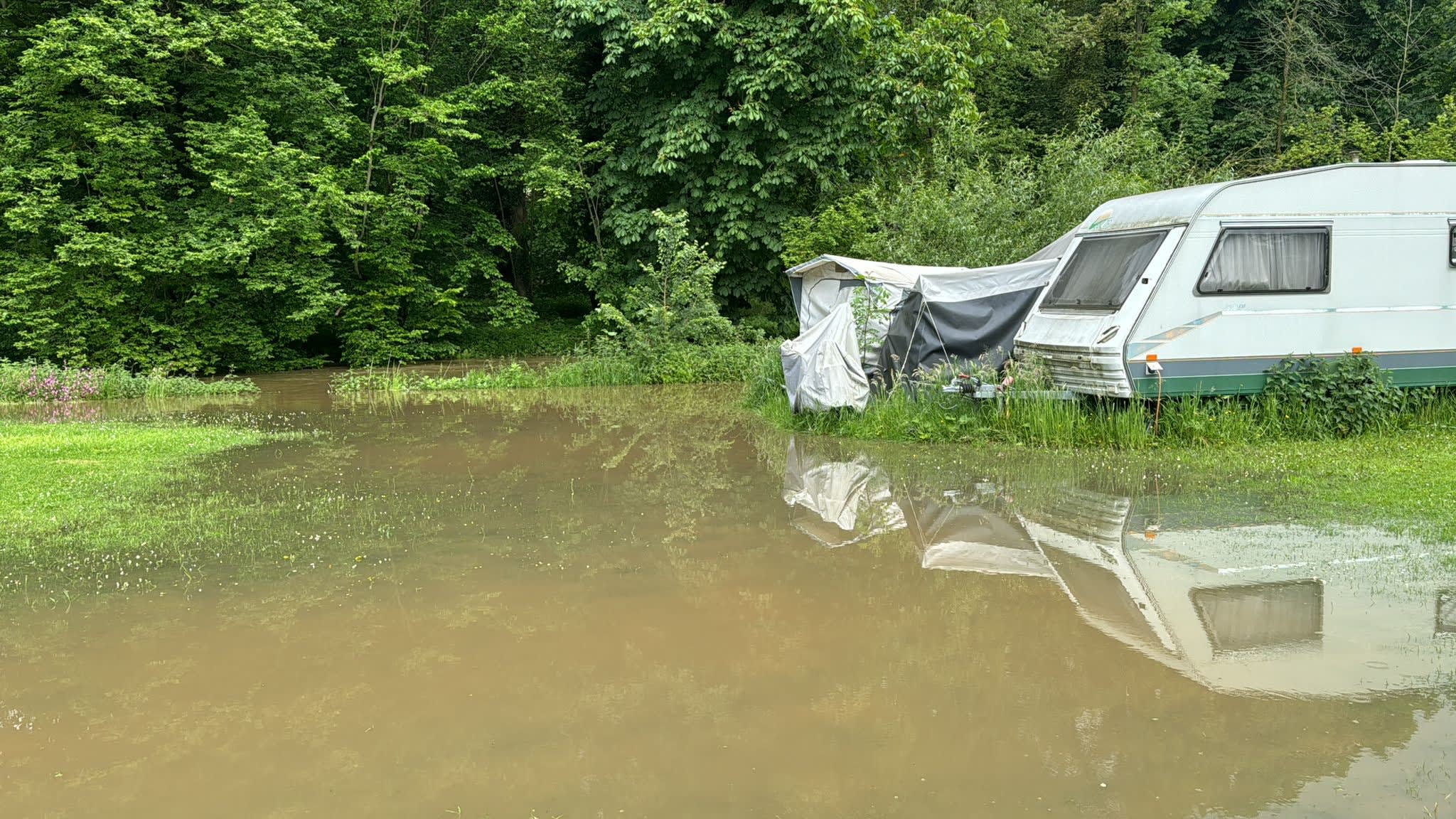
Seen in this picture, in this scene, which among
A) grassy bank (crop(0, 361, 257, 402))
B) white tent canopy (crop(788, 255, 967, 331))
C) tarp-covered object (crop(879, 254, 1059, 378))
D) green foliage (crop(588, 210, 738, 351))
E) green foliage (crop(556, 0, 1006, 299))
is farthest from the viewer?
green foliage (crop(556, 0, 1006, 299))

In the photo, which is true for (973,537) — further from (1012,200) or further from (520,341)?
(520,341)

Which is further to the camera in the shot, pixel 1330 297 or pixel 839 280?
pixel 839 280

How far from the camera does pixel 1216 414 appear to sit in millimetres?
11367

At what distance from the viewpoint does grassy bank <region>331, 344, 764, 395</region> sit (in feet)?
66.0

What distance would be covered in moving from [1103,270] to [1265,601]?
662 centimetres

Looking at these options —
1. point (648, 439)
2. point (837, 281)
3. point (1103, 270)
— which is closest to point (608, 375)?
point (837, 281)

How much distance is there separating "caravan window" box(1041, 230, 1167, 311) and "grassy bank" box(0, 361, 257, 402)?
14883mm

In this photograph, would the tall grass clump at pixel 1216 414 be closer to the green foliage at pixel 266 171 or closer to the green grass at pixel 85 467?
the green grass at pixel 85 467

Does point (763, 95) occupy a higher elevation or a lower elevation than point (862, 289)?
higher

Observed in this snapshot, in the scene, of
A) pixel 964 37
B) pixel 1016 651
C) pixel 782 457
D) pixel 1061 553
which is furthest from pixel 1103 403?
pixel 964 37

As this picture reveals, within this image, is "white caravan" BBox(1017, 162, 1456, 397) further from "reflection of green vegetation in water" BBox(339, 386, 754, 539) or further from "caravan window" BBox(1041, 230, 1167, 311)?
"reflection of green vegetation in water" BBox(339, 386, 754, 539)

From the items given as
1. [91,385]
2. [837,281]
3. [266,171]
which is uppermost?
[266,171]

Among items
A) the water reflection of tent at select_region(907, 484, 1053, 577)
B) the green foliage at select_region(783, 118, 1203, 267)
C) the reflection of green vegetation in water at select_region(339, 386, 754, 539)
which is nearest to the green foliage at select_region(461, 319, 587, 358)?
the reflection of green vegetation in water at select_region(339, 386, 754, 539)

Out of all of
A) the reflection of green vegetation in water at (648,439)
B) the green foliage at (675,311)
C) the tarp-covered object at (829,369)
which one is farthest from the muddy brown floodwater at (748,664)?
the green foliage at (675,311)
